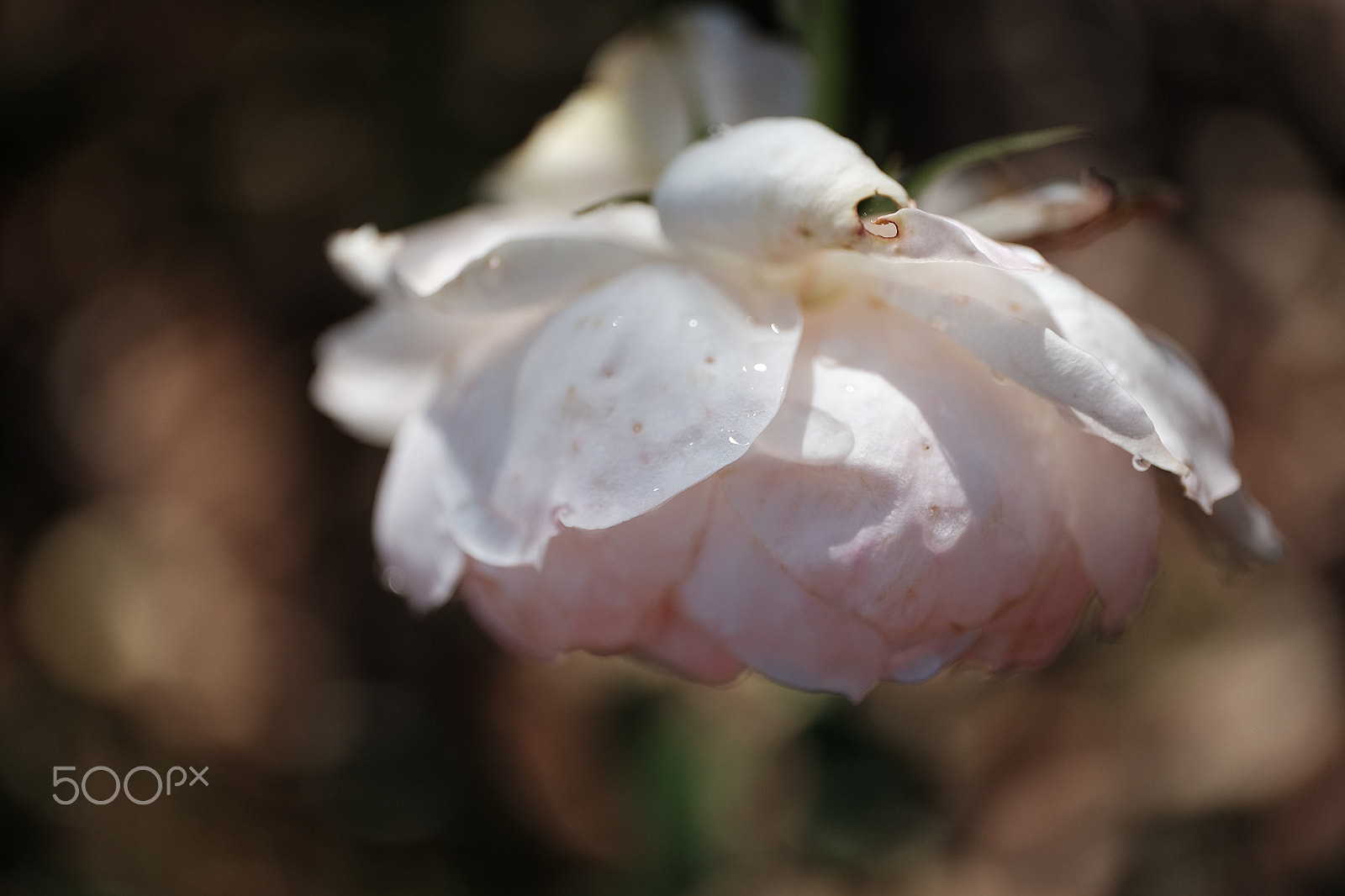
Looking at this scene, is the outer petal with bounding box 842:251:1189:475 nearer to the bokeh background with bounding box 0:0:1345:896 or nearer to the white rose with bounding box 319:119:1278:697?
the white rose with bounding box 319:119:1278:697

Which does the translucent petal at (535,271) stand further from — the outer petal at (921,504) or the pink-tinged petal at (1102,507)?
the pink-tinged petal at (1102,507)

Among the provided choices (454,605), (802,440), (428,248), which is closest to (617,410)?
(802,440)

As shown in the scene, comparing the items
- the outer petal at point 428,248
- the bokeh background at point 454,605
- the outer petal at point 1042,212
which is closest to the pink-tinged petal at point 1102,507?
the outer petal at point 1042,212

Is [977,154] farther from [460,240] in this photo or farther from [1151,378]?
[460,240]

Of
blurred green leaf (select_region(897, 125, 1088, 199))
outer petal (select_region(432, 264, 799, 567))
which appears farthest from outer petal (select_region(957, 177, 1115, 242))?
outer petal (select_region(432, 264, 799, 567))

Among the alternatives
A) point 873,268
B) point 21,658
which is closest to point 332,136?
point 21,658
